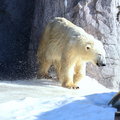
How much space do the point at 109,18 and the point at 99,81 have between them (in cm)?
149

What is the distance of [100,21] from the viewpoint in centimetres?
998

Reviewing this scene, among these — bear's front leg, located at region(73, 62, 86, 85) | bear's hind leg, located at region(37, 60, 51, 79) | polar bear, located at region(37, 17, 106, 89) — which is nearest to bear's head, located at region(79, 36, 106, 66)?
polar bear, located at region(37, 17, 106, 89)

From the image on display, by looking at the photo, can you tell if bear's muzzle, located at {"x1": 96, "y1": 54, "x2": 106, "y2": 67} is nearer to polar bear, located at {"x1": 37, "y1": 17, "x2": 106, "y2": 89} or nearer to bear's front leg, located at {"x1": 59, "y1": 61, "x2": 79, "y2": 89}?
polar bear, located at {"x1": 37, "y1": 17, "x2": 106, "y2": 89}

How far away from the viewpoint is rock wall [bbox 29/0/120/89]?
9.91 metres

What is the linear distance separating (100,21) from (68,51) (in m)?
1.66

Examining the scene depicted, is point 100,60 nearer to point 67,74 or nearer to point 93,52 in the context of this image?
point 93,52

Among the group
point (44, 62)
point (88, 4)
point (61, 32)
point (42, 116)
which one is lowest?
point (42, 116)

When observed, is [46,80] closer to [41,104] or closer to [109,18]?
[109,18]

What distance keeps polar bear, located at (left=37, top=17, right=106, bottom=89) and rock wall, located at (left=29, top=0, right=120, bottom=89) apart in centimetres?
60

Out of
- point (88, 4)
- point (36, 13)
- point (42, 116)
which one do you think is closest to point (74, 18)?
point (88, 4)

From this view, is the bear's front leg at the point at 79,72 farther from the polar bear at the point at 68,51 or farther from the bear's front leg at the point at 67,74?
the bear's front leg at the point at 67,74

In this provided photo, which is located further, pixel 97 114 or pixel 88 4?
pixel 88 4

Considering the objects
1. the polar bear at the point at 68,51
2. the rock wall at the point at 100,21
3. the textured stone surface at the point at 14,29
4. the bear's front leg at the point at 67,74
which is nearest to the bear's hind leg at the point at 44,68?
the polar bear at the point at 68,51

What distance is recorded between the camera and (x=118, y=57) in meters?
10.2
